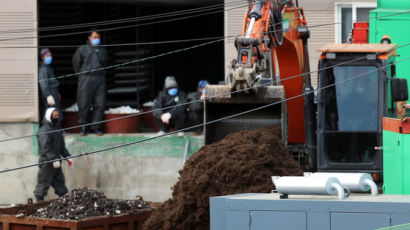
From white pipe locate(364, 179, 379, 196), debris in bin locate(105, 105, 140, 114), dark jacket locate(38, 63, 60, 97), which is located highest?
dark jacket locate(38, 63, 60, 97)

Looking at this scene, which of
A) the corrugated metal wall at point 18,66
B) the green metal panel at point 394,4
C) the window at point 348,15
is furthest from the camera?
the corrugated metal wall at point 18,66

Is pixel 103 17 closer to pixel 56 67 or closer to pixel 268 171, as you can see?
pixel 56 67

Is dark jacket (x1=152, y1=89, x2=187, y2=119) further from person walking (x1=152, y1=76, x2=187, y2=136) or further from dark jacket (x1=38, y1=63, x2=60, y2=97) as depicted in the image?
dark jacket (x1=38, y1=63, x2=60, y2=97)

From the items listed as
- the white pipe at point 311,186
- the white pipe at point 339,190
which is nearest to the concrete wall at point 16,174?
the white pipe at point 311,186

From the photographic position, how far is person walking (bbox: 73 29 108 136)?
20969 mm

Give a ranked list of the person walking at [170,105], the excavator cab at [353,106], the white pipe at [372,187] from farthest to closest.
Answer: the person walking at [170,105] → the excavator cab at [353,106] → the white pipe at [372,187]

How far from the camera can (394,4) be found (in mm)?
18047

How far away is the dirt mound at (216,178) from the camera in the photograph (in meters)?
12.3

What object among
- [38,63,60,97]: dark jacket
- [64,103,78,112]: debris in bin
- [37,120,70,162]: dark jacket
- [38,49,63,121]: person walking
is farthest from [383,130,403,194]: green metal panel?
[64,103,78,112]: debris in bin

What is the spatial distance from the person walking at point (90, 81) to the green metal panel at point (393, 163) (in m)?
9.31

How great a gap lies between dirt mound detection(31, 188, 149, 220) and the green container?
3.47 metres

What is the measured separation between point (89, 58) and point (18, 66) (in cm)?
193

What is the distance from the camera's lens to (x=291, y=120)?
17422mm

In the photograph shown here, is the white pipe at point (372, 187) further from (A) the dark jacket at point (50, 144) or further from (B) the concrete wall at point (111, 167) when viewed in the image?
(B) the concrete wall at point (111, 167)
